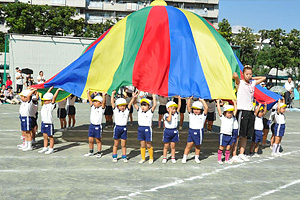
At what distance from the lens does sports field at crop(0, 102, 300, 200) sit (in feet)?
18.2

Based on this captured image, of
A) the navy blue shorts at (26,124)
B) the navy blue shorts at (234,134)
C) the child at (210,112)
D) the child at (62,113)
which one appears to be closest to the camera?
the navy blue shorts at (234,134)

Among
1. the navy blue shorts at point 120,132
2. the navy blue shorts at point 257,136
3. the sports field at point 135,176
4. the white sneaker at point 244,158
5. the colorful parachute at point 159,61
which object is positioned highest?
the colorful parachute at point 159,61

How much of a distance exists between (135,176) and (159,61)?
3108mm

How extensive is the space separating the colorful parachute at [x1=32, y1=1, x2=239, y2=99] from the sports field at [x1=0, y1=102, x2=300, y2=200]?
5.64 feet

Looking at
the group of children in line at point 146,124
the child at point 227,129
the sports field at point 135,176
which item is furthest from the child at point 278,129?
the child at point 227,129

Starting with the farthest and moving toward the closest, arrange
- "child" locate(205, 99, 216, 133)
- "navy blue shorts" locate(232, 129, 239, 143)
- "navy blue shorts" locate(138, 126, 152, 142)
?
"child" locate(205, 99, 216, 133)
"navy blue shorts" locate(232, 129, 239, 143)
"navy blue shorts" locate(138, 126, 152, 142)

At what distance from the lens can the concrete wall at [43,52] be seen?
24.6m

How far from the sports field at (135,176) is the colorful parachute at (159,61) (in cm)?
172

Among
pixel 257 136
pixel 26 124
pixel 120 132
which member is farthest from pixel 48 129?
pixel 257 136

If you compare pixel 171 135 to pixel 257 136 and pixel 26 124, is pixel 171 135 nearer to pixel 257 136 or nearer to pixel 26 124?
pixel 257 136

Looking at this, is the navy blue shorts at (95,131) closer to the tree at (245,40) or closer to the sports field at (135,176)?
the sports field at (135,176)

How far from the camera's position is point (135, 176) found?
6.55 meters

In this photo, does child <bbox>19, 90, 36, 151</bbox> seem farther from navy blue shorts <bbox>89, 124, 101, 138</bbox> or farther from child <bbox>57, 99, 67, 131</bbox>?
child <bbox>57, 99, 67, 131</bbox>

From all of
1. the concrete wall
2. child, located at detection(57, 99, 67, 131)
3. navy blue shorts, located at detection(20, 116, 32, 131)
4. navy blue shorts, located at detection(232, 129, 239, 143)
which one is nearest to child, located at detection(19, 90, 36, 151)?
navy blue shorts, located at detection(20, 116, 32, 131)
